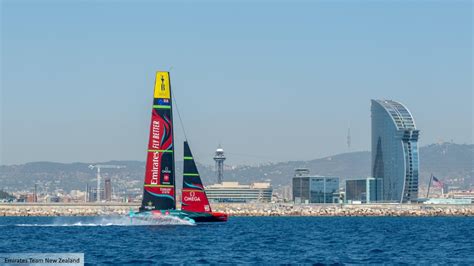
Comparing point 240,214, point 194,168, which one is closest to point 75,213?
point 240,214

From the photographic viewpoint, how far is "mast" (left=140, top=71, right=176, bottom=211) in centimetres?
8975

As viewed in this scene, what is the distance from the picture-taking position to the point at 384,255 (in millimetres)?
59750

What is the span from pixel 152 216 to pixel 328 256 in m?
33.8

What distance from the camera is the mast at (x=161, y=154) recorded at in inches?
3533

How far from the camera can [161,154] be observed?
90312 millimetres

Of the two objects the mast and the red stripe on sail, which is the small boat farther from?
the red stripe on sail

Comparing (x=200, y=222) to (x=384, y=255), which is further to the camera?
(x=200, y=222)

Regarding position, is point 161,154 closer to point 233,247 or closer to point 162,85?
point 162,85

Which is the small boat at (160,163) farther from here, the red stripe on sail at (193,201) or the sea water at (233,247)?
the sea water at (233,247)

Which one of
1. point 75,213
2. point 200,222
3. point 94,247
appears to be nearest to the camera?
point 94,247

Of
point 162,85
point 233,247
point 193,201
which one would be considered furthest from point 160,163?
point 233,247

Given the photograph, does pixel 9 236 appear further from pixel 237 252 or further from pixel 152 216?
pixel 237 252

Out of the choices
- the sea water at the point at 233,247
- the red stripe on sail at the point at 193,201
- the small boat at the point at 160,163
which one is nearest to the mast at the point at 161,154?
the small boat at the point at 160,163

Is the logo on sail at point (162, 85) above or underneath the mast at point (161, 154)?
above
